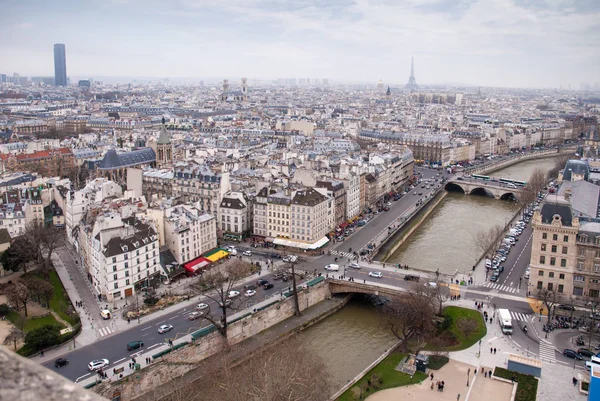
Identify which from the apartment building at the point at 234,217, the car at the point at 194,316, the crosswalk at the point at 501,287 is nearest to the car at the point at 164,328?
the car at the point at 194,316

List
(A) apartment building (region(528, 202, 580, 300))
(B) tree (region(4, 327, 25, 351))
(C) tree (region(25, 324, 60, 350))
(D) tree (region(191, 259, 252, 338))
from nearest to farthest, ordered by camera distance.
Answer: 1. (C) tree (region(25, 324, 60, 350))
2. (B) tree (region(4, 327, 25, 351))
3. (D) tree (region(191, 259, 252, 338))
4. (A) apartment building (region(528, 202, 580, 300))

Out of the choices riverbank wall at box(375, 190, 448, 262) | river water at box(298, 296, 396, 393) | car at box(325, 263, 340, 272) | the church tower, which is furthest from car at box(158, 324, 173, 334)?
the church tower

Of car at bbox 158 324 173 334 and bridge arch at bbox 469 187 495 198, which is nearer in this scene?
car at bbox 158 324 173 334

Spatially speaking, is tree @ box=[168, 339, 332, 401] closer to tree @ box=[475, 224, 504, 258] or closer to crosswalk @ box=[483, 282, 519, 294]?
crosswalk @ box=[483, 282, 519, 294]

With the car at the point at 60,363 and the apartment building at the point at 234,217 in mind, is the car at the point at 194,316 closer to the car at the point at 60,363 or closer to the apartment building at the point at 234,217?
the car at the point at 60,363

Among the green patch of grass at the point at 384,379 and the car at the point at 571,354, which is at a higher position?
the car at the point at 571,354
